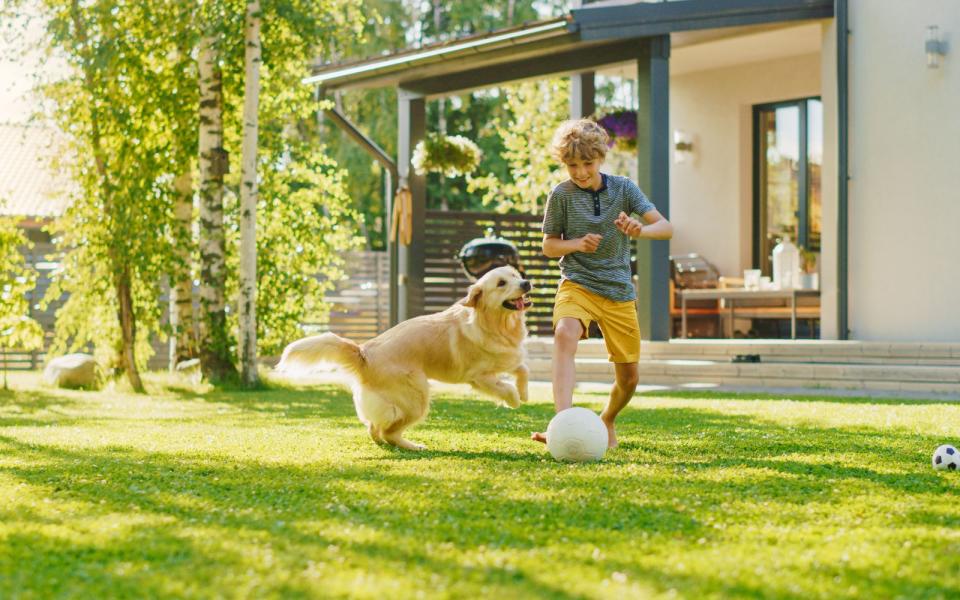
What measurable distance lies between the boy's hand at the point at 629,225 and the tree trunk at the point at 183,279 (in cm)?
819

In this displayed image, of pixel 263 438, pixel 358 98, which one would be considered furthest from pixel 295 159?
pixel 358 98

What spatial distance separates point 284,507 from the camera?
4184 millimetres

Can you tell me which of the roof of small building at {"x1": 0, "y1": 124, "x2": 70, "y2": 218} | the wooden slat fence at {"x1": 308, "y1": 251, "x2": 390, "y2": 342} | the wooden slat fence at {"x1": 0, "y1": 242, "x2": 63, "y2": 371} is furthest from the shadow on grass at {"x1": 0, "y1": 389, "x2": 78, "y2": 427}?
the roof of small building at {"x1": 0, "y1": 124, "x2": 70, "y2": 218}

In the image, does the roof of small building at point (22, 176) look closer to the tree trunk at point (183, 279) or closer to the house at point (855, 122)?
the tree trunk at point (183, 279)

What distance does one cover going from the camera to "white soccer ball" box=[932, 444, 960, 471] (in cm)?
500

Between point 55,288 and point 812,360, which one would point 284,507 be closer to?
point 812,360

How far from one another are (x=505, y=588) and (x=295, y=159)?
11.3 meters

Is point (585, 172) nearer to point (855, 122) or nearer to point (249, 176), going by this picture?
point (249, 176)

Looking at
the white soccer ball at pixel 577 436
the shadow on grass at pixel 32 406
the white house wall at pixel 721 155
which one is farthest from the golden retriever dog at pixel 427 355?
the white house wall at pixel 721 155

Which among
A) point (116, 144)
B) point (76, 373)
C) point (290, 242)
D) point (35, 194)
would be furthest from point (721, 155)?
point (35, 194)

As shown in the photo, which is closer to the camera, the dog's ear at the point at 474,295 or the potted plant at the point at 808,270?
the dog's ear at the point at 474,295

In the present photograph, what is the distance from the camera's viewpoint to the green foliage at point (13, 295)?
39.2 feet

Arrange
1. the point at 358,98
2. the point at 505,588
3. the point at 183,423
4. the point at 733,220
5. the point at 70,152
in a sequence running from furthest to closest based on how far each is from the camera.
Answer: the point at 358,98
the point at 733,220
the point at 70,152
the point at 183,423
the point at 505,588

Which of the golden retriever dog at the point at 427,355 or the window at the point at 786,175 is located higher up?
the window at the point at 786,175
